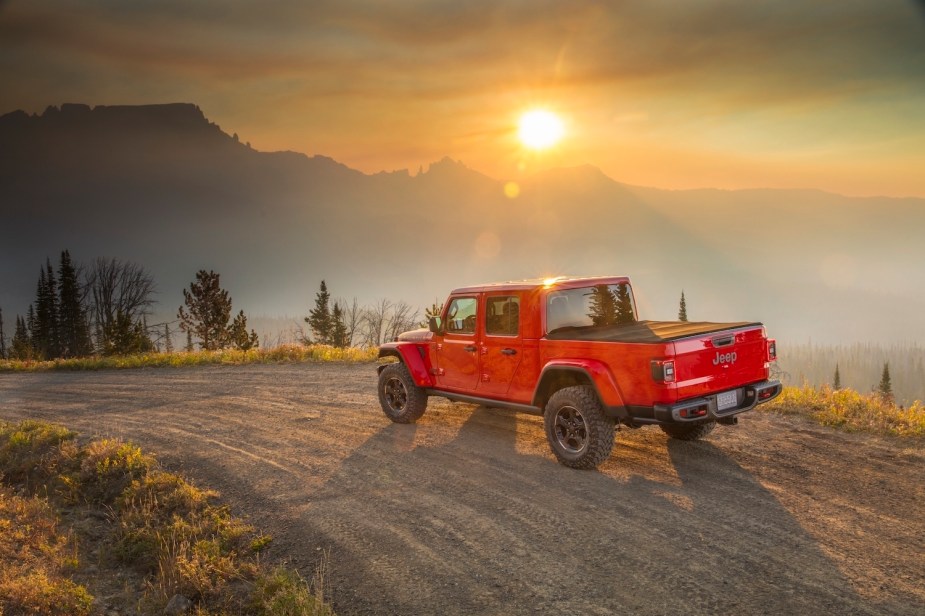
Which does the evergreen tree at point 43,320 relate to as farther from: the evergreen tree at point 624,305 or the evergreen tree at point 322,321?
the evergreen tree at point 624,305

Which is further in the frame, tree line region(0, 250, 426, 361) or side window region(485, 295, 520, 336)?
tree line region(0, 250, 426, 361)

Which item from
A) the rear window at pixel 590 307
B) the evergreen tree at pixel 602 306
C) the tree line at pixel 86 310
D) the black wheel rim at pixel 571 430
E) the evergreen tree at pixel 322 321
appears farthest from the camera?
the evergreen tree at pixel 322 321

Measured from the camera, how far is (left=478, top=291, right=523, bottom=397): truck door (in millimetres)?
8156

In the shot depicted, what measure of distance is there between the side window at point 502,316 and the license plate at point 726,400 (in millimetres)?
2597

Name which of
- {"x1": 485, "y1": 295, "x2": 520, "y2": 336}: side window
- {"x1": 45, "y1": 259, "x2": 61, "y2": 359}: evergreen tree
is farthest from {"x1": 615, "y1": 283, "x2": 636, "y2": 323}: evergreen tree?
{"x1": 45, "y1": 259, "x2": 61, "y2": 359}: evergreen tree

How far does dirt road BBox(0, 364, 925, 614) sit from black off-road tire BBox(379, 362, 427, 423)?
0.28 m

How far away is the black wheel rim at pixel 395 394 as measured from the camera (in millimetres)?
10039

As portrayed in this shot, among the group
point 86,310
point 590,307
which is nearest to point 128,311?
point 86,310

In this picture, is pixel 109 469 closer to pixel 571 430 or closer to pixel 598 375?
pixel 571 430

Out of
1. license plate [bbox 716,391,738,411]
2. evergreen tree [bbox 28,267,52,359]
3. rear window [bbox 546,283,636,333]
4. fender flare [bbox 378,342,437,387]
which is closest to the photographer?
license plate [bbox 716,391,738,411]

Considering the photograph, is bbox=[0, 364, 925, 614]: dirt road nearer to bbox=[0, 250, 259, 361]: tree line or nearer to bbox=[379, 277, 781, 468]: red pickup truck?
bbox=[379, 277, 781, 468]: red pickup truck

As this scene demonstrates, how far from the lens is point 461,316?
29.9 ft

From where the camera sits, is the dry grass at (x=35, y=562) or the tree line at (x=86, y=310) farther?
the tree line at (x=86, y=310)

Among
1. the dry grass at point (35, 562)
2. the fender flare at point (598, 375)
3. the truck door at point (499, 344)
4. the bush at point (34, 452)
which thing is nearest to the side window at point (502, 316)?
the truck door at point (499, 344)
